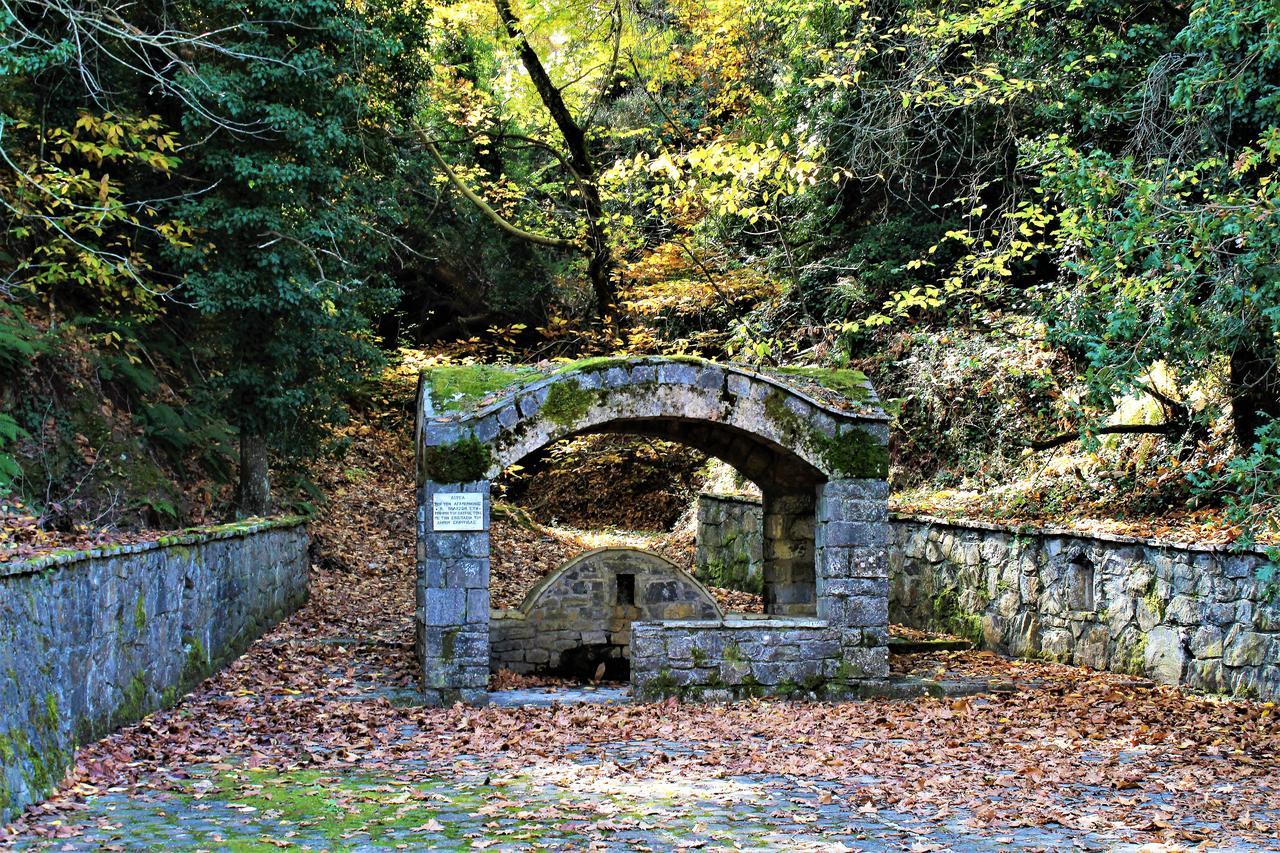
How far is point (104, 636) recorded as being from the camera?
24.2ft

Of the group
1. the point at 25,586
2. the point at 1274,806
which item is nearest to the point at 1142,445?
the point at 1274,806

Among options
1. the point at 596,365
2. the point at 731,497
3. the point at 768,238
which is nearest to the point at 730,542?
the point at 731,497

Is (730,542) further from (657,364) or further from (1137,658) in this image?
(1137,658)

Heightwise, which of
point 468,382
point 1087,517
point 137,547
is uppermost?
point 468,382

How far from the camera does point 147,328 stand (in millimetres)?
13938

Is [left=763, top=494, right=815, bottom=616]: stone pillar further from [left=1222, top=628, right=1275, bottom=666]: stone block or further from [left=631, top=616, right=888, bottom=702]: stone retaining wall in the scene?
[left=1222, top=628, right=1275, bottom=666]: stone block

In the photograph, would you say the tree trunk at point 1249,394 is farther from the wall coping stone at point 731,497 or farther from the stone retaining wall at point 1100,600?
the wall coping stone at point 731,497

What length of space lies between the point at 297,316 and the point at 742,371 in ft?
18.8

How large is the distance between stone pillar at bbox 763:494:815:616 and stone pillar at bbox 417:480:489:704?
3.82 meters

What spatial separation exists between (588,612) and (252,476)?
16.5ft

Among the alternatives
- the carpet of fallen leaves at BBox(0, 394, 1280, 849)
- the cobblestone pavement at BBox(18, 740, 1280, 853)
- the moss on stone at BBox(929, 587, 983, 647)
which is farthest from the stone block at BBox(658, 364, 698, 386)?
the moss on stone at BBox(929, 587, 983, 647)

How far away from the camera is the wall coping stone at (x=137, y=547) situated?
5.97 metres

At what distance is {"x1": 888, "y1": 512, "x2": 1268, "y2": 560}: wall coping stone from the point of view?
931 centimetres

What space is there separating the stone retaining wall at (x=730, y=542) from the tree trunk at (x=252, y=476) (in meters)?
6.80
